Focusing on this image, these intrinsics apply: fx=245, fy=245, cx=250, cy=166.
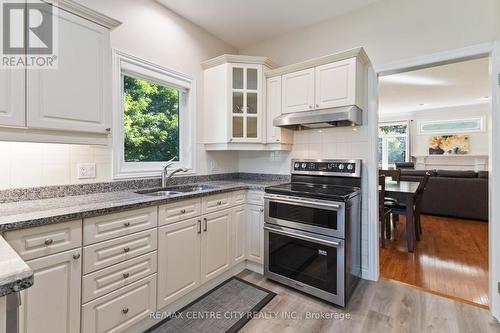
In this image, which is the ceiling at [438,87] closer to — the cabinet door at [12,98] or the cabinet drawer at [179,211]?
the cabinet drawer at [179,211]

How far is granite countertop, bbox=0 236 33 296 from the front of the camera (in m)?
0.57

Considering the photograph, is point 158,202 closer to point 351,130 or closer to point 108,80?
point 108,80

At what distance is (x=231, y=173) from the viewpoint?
→ 3332mm

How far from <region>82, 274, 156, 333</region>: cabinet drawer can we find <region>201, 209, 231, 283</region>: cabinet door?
51 centimetres

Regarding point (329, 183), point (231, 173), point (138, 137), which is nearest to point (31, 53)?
point (138, 137)

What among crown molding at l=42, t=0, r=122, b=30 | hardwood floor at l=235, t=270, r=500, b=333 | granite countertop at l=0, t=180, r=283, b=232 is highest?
crown molding at l=42, t=0, r=122, b=30

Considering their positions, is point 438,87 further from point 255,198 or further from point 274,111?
point 255,198

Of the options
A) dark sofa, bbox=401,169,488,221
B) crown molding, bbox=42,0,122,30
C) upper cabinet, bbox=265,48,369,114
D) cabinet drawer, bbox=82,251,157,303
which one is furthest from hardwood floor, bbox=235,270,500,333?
dark sofa, bbox=401,169,488,221

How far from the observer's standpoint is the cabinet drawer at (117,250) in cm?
139

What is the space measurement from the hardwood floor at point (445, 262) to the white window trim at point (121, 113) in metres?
2.54

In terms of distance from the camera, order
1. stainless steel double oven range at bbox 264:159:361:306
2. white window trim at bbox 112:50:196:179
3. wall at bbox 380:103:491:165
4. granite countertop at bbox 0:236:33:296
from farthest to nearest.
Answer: wall at bbox 380:103:491:165, white window trim at bbox 112:50:196:179, stainless steel double oven range at bbox 264:159:361:306, granite countertop at bbox 0:236:33:296

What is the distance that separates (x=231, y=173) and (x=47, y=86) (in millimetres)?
2190

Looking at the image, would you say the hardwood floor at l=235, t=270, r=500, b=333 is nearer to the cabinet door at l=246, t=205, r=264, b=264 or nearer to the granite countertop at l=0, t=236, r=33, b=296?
the cabinet door at l=246, t=205, r=264, b=264

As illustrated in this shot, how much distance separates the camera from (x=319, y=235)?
2.05 metres
